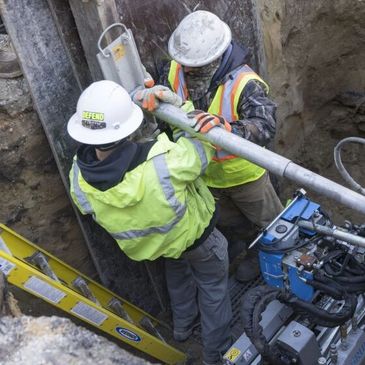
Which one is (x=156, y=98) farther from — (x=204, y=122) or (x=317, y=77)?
(x=317, y=77)

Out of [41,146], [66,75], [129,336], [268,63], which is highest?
[66,75]

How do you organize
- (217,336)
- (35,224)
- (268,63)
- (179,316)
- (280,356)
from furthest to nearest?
1. (268,63)
2. (179,316)
3. (217,336)
4. (35,224)
5. (280,356)

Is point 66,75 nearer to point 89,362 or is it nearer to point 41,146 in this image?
point 41,146

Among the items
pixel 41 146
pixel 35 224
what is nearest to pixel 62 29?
pixel 41 146

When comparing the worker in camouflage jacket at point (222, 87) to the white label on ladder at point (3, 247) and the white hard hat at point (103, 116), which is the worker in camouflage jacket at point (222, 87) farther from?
the white label on ladder at point (3, 247)

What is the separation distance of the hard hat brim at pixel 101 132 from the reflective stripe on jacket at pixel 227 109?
731 mm

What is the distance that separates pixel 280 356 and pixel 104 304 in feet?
4.56

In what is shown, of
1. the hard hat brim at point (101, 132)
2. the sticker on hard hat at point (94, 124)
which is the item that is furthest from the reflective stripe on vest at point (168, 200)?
the sticker on hard hat at point (94, 124)

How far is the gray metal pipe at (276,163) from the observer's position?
2.82 metres

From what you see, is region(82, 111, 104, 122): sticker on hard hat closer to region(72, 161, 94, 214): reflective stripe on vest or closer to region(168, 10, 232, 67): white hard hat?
region(72, 161, 94, 214): reflective stripe on vest

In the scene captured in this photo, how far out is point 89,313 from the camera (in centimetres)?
359

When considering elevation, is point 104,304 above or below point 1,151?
below

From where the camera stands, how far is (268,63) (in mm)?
5246

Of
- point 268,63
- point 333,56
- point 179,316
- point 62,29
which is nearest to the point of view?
point 62,29
